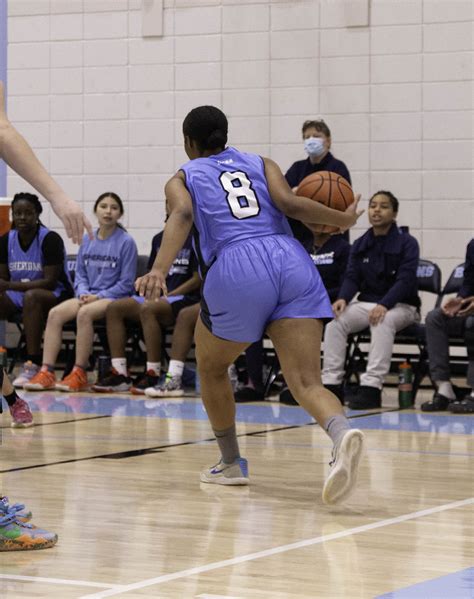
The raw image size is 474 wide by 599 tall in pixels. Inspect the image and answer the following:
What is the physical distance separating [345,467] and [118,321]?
5294 mm

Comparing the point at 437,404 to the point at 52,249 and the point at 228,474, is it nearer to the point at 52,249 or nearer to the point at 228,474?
the point at 228,474

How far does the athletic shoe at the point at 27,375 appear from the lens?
32.4 feet

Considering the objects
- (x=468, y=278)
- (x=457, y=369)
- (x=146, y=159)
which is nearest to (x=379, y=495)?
(x=468, y=278)

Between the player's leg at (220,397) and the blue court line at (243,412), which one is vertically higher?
the player's leg at (220,397)

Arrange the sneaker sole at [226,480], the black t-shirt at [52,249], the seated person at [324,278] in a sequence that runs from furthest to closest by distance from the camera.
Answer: the black t-shirt at [52,249]
the seated person at [324,278]
the sneaker sole at [226,480]

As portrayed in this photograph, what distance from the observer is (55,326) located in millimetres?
9938

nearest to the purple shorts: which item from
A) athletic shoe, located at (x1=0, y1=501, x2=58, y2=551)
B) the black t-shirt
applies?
athletic shoe, located at (x1=0, y1=501, x2=58, y2=551)

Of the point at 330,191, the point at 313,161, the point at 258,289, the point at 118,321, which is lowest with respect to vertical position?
the point at 118,321

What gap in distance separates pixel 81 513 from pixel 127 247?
5.47 meters

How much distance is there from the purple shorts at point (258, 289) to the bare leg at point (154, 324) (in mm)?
4537

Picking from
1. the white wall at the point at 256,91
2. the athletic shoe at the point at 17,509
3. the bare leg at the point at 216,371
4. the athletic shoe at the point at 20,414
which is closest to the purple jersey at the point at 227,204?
the bare leg at the point at 216,371

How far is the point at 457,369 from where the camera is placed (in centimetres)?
983

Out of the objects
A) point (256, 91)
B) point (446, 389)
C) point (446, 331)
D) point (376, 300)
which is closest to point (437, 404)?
point (446, 389)

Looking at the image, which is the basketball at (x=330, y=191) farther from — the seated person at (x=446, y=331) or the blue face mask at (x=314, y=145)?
the blue face mask at (x=314, y=145)
